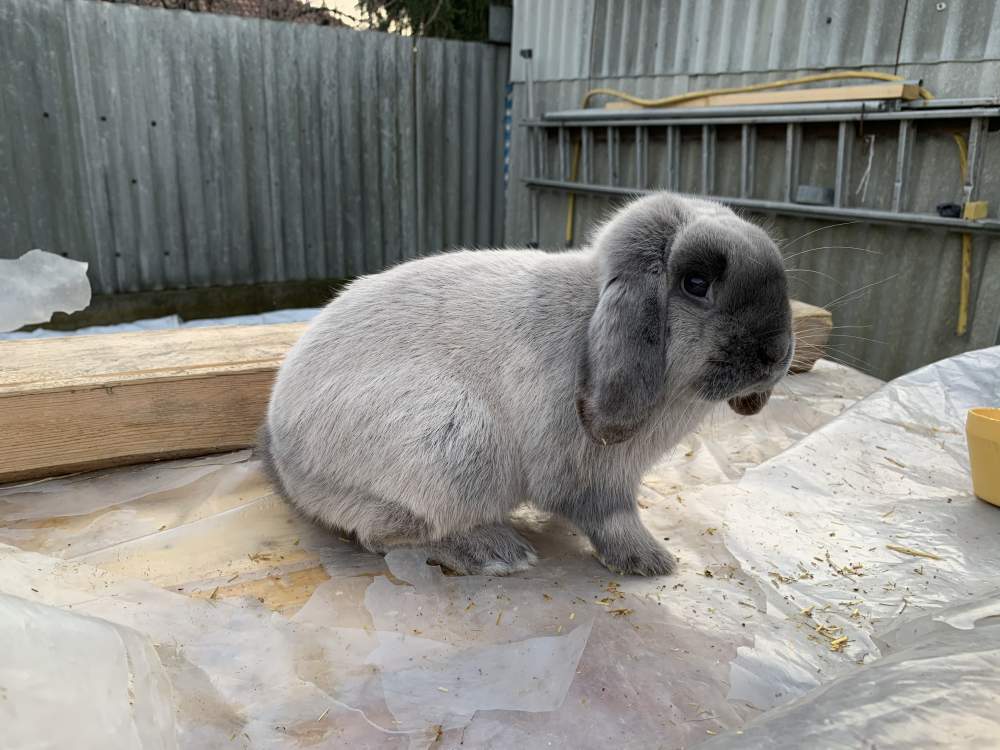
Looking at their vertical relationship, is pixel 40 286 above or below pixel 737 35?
below

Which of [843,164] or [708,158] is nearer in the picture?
[843,164]

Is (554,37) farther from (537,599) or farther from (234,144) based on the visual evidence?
(537,599)

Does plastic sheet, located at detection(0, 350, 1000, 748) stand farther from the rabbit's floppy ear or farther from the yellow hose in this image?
the yellow hose

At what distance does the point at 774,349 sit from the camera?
1.46m

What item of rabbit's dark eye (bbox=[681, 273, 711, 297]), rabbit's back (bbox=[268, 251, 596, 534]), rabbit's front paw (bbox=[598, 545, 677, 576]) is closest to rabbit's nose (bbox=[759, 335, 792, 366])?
rabbit's dark eye (bbox=[681, 273, 711, 297])

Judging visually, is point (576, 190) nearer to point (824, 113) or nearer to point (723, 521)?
point (824, 113)

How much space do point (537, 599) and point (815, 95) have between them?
9.30 feet

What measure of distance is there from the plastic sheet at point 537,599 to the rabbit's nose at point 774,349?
525 mm

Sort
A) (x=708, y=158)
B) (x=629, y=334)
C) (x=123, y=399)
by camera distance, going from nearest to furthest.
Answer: (x=629, y=334) → (x=123, y=399) → (x=708, y=158)

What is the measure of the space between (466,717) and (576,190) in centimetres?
419

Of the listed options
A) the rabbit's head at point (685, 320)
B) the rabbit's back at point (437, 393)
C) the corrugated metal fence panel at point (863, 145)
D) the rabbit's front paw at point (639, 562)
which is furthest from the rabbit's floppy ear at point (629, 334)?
the corrugated metal fence panel at point (863, 145)

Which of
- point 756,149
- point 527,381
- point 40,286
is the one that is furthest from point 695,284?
point 756,149

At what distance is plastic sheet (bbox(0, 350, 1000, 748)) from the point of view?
128cm

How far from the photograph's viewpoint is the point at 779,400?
2.71 meters
